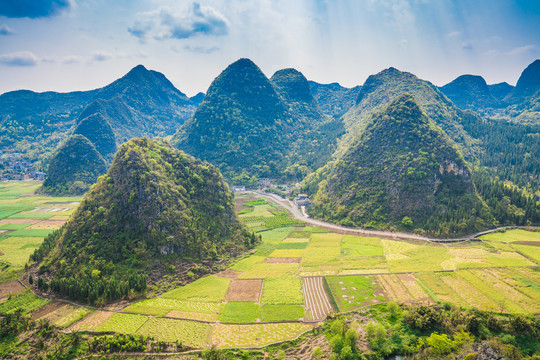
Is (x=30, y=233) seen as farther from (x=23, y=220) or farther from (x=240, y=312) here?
(x=240, y=312)

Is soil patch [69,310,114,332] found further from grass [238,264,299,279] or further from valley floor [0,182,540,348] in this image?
grass [238,264,299,279]

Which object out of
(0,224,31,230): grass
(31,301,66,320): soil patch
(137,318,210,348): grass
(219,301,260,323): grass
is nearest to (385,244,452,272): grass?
(219,301,260,323): grass

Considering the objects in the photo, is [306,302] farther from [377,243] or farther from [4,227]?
[4,227]

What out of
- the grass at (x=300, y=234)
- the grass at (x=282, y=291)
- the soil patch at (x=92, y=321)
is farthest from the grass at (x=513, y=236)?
the soil patch at (x=92, y=321)

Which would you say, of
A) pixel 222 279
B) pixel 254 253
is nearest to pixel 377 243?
pixel 254 253

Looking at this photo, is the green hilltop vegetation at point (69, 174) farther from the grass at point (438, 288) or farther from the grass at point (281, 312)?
the grass at point (438, 288)

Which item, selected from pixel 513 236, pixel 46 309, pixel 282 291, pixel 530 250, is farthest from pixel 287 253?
pixel 513 236
